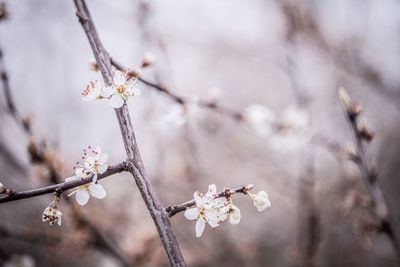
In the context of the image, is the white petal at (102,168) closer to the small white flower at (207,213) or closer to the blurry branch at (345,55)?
the small white flower at (207,213)

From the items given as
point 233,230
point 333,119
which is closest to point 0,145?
point 233,230

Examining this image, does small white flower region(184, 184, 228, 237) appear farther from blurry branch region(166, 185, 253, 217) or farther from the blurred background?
the blurred background

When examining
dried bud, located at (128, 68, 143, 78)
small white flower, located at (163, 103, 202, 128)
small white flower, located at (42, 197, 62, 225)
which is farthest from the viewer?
small white flower, located at (163, 103, 202, 128)

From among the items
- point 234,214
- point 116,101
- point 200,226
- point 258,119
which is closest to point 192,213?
point 200,226

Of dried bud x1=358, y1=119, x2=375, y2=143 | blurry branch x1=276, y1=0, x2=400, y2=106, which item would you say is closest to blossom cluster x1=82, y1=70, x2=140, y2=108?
dried bud x1=358, y1=119, x2=375, y2=143

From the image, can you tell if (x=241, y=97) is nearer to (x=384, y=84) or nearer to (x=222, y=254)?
(x=384, y=84)

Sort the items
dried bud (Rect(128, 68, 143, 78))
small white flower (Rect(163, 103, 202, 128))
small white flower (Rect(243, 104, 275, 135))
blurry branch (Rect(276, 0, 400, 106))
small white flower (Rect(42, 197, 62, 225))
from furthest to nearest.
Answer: blurry branch (Rect(276, 0, 400, 106)), small white flower (Rect(243, 104, 275, 135)), small white flower (Rect(163, 103, 202, 128)), dried bud (Rect(128, 68, 143, 78)), small white flower (Rect(42, 197, 62, 225))

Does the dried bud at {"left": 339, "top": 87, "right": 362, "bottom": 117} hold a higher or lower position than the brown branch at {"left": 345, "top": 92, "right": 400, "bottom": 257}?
higher
